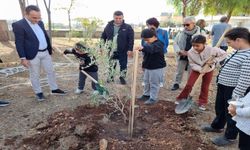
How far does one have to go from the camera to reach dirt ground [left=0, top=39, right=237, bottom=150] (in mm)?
3355

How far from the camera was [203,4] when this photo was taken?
15.9 metres

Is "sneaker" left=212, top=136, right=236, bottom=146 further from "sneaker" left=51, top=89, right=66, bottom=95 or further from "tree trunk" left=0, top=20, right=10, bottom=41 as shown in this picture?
"tree trunk" left=0, top=20, right=10, bottom=41

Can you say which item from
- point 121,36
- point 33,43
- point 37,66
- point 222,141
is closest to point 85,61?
point 37,66

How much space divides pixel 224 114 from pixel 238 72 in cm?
78

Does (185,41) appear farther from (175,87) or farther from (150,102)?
(150,102)

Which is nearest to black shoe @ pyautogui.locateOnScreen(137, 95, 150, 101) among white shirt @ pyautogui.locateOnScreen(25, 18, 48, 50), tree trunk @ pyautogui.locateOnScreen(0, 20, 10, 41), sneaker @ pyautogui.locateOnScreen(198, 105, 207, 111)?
sneaker @ pyautogui.locateOnScreen(198, 105, 207, 111)

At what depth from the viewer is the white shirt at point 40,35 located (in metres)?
4.71

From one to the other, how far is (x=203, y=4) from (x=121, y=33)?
11.8m

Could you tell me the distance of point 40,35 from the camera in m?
4.79

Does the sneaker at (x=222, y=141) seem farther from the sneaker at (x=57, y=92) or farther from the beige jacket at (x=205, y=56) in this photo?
the sneaker at (x=57, y=92)

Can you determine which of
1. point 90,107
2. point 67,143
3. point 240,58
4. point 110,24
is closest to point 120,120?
point 90,107

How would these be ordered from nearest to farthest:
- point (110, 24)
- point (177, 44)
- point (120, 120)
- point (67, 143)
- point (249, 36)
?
point (249, 36), point (67, 143), point (120, 120), point (177, 44), point (110, 24)

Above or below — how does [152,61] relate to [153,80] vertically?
above

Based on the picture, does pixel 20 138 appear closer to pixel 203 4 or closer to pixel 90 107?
pixel 90 107
